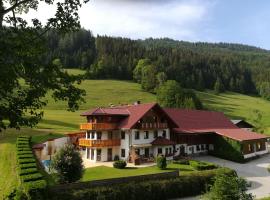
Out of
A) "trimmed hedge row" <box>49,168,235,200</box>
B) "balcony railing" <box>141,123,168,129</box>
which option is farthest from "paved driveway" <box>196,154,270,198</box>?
"balcony railing" <box>141,123,168,129</box>

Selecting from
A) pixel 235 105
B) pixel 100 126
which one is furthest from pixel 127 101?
pixel 100 126

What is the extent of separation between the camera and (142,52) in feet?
612

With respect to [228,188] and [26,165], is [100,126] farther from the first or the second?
[228,188]

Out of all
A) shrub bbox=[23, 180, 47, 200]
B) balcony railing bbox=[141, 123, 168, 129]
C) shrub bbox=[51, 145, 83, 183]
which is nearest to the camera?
shrub bbox=[23, 180, 47, 200]

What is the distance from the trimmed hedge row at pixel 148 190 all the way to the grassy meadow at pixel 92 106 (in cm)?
512

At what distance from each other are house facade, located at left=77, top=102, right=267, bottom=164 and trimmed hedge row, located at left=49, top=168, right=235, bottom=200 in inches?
464

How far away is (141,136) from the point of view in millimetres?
54969

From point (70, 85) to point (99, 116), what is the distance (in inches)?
1578

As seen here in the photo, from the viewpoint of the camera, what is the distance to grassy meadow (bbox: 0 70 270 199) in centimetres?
3936

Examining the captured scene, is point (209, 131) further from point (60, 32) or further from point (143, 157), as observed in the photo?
point (60, 32)

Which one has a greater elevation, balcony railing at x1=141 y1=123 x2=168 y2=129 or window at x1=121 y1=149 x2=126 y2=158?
balcony railing at x1=141 y1=123 x2=168 y2=129

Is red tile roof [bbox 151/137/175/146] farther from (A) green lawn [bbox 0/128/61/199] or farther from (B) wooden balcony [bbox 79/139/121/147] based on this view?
(A) green lawn [bbox 0/128/61/199]

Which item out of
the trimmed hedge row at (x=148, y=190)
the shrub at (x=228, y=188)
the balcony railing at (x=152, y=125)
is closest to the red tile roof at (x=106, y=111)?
the balcony railing at (x=152, y=125)

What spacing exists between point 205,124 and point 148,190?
33707 millimetres
